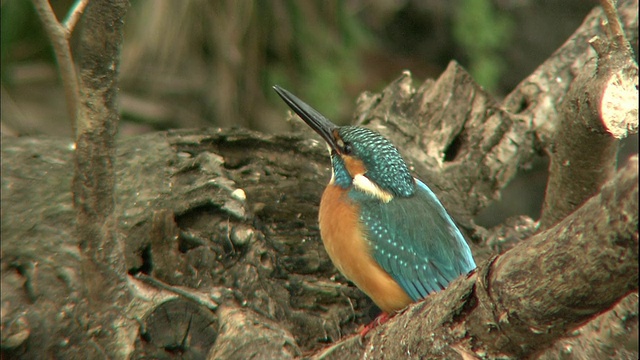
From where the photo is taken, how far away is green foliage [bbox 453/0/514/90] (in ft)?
18.7

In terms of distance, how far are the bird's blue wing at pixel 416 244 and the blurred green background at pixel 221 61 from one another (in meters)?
2.03

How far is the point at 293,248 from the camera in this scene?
3258 mm

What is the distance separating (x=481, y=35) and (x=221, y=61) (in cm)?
201

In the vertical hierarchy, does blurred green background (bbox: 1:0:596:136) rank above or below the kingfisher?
below

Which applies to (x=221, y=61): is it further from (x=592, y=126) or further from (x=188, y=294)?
(x=592, y=126)

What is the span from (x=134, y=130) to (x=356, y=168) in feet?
7.90

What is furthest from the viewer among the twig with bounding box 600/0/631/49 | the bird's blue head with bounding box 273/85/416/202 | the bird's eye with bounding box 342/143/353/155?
the bird's eye with bounding box 342/143/353/155

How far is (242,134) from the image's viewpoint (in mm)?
3330

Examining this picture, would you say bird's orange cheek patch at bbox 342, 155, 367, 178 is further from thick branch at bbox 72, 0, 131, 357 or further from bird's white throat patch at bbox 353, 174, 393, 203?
thick branch at bbox 72, 0, 131, 357

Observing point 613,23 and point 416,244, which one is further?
point 416,244

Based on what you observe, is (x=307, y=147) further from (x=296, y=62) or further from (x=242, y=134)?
(x=296, y=62)

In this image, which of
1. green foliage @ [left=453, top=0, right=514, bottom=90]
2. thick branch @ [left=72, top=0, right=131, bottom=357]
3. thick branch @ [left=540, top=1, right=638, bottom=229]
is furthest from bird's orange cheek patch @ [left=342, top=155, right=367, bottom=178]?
green foliage @ [left=453, top=0, right=514, bottom=90]

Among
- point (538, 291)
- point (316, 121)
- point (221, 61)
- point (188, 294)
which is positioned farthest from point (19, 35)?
point (538, 291)

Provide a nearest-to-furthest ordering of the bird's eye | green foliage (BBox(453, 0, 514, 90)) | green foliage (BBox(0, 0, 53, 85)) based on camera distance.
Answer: the bird's eye → green foliage (BBox(0, 0, 53, 85)) → green foliage (BBox(453, 0, 514, 90))
